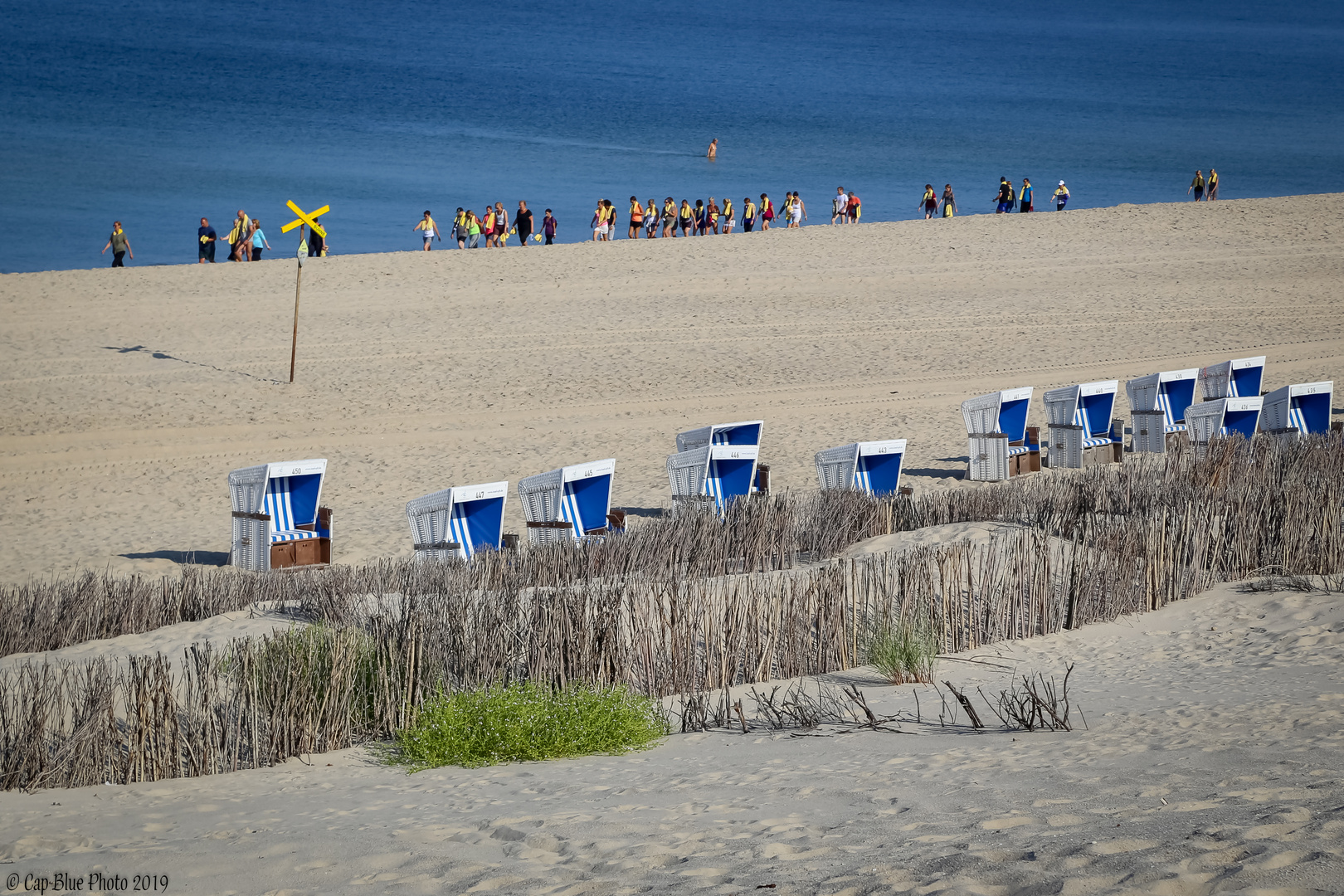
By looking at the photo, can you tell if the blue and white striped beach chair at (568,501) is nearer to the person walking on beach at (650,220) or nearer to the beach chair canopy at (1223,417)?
the beach chair canopy at (1223,417)

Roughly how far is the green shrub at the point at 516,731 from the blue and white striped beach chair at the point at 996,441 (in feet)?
25.7

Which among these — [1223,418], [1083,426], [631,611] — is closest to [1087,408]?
[1083,426]

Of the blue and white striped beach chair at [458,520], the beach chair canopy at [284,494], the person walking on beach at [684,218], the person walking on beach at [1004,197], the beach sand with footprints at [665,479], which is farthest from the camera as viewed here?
the person walking on beach at [1004,197]

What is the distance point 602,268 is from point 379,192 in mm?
24412

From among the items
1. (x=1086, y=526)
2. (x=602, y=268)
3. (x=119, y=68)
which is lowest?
(x=1086, y=526)

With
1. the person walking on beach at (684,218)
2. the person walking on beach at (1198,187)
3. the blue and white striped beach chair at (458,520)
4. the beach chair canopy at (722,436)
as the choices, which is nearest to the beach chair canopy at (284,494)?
the blue and white striped beach chair at (458,520)

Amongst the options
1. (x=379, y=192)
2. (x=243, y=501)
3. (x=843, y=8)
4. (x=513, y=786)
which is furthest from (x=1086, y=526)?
(x=843, y=8)

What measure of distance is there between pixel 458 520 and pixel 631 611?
414 cm

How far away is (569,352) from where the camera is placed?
18.5 meters

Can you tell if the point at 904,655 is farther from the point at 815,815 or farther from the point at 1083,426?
the point at 1083,426

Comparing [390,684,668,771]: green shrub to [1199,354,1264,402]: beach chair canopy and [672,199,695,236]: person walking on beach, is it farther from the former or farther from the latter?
[672,199,695,236]: person walking on beach

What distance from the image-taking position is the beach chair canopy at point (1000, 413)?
1227cm

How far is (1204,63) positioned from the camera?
11850cm

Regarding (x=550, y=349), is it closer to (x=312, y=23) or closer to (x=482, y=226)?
(x=482, y=226)
